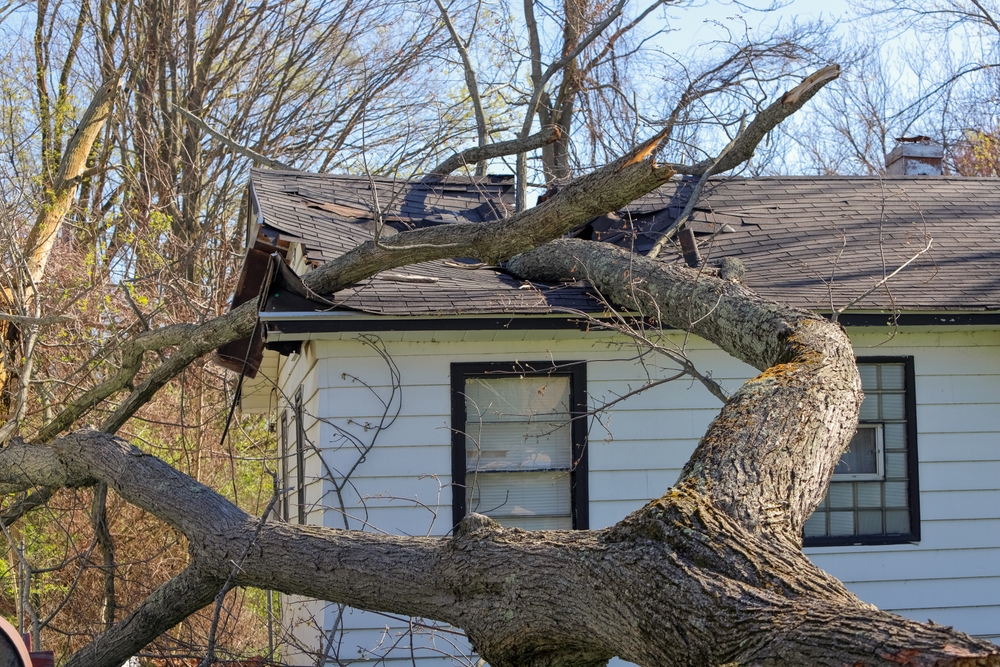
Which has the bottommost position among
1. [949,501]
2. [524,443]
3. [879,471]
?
[949,501]

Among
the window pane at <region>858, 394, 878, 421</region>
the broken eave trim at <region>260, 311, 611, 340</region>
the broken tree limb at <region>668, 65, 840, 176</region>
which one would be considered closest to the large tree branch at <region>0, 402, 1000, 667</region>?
the broken eave trim at <region>260, 311, 611, 340</region>

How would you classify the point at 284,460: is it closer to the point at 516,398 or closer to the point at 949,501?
the point at 516,398

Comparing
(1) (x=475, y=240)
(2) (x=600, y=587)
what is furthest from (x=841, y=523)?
(2) (x=600, y=587)

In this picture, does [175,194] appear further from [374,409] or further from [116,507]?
[374,409]

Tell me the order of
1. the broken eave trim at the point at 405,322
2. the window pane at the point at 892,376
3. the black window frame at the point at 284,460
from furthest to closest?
1. the black window frame at the point at 284,460
2. the window pane at the point at 892,376
3. the broken eave trim at the point at 405,322

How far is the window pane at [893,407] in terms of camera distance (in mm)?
7336

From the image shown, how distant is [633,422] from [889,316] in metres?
1.97

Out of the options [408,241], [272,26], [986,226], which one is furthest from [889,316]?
[272,26]

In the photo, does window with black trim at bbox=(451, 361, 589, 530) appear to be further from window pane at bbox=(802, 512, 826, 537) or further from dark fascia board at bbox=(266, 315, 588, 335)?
window pane at bbox=(802, 512, 826, 537)

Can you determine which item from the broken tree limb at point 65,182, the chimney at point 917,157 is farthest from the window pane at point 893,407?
the broken tree limb at point 65,182

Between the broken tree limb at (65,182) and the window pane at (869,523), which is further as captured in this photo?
the broken tree limb at (65,182)

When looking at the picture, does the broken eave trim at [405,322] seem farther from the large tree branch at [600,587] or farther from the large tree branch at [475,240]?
the large tree branch at [600,587]

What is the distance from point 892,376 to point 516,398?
2908 mm

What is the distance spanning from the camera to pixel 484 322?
21.6 ft
